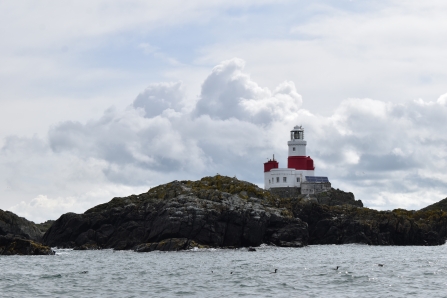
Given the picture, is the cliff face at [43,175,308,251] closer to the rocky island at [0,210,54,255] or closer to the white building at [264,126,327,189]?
the rocky island at [0,210,54,255]

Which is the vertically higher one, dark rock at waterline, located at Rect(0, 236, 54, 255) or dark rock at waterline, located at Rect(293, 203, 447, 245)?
dark rock at waterline, located at Rect(293, 203, 447, 245)

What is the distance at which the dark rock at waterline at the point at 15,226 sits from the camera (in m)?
81.1

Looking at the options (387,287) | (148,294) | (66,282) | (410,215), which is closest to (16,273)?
(66,282)

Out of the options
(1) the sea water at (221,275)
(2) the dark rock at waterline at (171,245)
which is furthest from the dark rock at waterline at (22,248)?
(2) the dark rock at waterline at (171,245)

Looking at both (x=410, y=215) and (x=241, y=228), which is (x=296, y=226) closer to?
(x=241, y=228)

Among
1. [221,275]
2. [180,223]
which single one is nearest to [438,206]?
[180,223]

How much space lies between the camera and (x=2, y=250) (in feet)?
218

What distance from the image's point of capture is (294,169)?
11438 cm

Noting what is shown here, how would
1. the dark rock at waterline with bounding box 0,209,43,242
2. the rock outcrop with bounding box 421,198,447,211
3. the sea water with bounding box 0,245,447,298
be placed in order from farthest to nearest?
the rock outcrop with bounding box 421,198,447,211 → the dark rock at waterline with bounding box 0,209,43,242 → the sea water with bounding box 0,245,447,298

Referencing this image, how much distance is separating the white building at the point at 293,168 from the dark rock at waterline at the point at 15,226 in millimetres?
43817

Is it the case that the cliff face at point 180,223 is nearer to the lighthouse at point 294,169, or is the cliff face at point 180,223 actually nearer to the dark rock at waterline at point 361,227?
the dark rock at waterline at point 361,227

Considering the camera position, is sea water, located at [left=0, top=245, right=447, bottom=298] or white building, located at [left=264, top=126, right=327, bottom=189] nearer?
sea water, located at [left=0, top=245, right=447, bottom=298]

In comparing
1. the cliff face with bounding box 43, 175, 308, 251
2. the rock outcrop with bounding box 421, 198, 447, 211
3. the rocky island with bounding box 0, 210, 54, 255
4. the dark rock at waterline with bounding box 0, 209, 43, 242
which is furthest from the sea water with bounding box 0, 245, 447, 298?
the rock outcrop with bounding box 421, 198, 447, 211

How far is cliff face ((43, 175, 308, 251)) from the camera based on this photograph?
72.6 metres
